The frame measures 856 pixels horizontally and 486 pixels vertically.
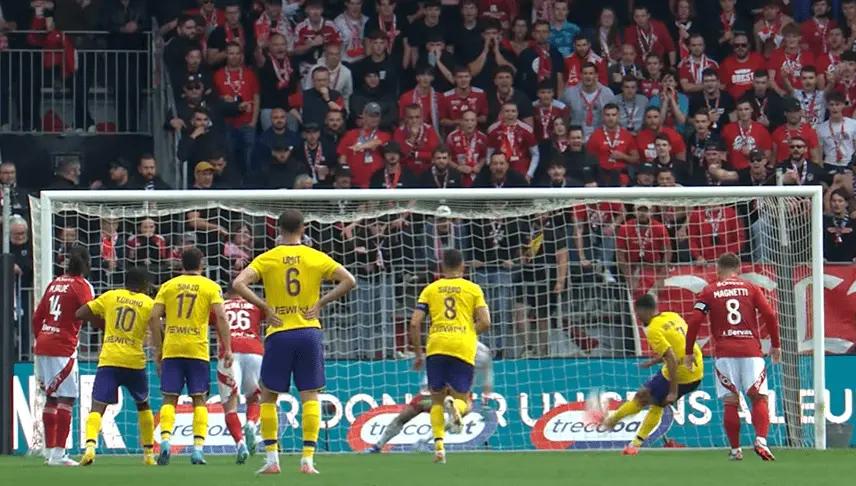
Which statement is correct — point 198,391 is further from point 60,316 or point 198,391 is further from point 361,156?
point 361,156

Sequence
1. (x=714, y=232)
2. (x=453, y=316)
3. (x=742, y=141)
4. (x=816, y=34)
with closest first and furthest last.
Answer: (x=453, y=316)
(x=714, y=232)
(x=742, y=141)
(x=816, y=34)

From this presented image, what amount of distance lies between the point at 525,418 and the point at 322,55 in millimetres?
6196

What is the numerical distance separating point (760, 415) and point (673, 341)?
4.44 feet

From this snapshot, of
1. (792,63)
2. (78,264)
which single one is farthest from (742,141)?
(78,264)

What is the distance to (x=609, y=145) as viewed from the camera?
21.9 meters

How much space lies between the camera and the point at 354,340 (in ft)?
62.6

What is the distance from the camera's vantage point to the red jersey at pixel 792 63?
2323cm

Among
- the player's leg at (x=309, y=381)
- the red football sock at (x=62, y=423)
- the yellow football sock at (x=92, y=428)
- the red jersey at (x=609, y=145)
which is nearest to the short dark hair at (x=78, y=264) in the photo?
the red football sock at (x=62, y=423)

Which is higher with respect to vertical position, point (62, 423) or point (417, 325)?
point (417, 325)

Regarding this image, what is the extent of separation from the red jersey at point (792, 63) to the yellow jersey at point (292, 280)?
443 inches

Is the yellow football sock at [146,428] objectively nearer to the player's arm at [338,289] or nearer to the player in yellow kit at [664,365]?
the player's arm at [338,289]

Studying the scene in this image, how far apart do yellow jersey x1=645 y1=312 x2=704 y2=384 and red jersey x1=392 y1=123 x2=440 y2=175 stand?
533 centimetres

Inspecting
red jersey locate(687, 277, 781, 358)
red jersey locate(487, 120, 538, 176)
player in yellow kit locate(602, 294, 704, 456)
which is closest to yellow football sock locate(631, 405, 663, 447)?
player in yellow kit locate(602, 294, 704, 456)

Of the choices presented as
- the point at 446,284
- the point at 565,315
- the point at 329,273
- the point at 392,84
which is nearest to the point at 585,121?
the point at 392,84
